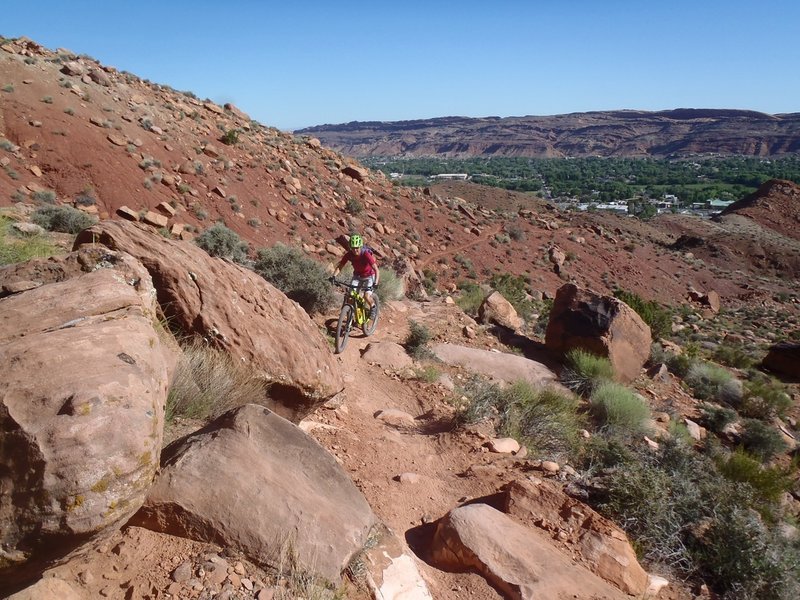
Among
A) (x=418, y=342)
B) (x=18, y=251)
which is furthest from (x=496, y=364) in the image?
(x=18, y=251)

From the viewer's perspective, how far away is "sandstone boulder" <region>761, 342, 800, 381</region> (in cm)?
1634

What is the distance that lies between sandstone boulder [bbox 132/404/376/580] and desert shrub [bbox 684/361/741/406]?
1059 centimetres

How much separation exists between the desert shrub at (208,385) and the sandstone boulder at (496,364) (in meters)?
4.77

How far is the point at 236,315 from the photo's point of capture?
16.4 feet

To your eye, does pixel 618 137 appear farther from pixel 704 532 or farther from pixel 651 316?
pixel 704 532

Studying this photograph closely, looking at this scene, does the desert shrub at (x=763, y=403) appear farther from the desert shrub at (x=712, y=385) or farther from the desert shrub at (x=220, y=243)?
the desert shrub at (x=220, y=243)

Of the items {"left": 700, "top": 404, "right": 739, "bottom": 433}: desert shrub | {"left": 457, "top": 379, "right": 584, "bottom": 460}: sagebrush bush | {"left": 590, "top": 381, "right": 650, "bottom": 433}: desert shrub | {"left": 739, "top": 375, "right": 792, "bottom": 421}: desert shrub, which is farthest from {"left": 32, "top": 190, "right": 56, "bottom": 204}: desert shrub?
{"left": 739, "top": 375, "right": 792, "bottom": 421}: desert shrub

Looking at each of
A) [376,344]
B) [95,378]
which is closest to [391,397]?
[376,344]

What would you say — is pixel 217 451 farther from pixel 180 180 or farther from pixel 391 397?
pixel 180 180

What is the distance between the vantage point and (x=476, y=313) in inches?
503

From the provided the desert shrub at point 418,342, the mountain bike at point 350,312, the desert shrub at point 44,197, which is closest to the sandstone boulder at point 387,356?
the desert shrub at point 418,342

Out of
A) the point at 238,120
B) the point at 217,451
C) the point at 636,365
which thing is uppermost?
the point at 238,120

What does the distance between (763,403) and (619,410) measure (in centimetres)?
620

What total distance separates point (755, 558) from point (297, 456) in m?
3.79
